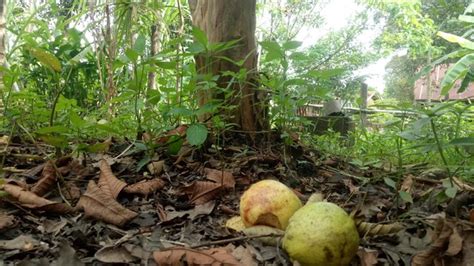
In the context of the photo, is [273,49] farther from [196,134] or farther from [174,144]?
[174,144]

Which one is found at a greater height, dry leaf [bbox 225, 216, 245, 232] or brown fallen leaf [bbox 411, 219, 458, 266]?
brown fallen leaf [bbox 411, 219, 458, 266]

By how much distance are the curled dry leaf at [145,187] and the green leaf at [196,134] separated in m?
0.18

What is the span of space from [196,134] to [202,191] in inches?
8.1

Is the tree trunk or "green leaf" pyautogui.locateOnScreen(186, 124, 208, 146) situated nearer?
"green leaf" pyautogui.locateOnScreen(186, 124, 208, 146)

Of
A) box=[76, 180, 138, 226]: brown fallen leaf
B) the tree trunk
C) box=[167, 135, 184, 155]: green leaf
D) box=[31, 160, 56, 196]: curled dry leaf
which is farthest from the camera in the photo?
the tree trunk

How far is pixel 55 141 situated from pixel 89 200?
0.28 meters

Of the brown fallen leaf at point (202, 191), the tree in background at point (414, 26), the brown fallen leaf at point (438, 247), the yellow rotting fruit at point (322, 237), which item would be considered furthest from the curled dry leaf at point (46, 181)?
the tree in background at point (414, 26)

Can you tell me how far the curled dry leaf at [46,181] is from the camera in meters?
1.30

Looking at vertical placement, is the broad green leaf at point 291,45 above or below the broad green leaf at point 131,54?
above

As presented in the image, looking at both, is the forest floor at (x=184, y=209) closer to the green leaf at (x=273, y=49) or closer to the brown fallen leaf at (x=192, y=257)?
the brown fallen leaf at (x=192, y=257)

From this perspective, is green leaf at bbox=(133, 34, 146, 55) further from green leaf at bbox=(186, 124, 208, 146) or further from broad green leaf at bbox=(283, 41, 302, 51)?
broad green leaf at bbox=(283, 41, 302, 51)

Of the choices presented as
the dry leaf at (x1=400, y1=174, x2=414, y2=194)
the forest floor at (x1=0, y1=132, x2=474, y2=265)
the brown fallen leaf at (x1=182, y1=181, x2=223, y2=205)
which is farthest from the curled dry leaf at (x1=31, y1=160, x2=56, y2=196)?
the dry leaf at (x1=400, y1=174, x2=414, y2=194)

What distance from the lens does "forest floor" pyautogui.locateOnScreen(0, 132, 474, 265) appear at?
947 millimetres

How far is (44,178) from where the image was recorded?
1.34 m
